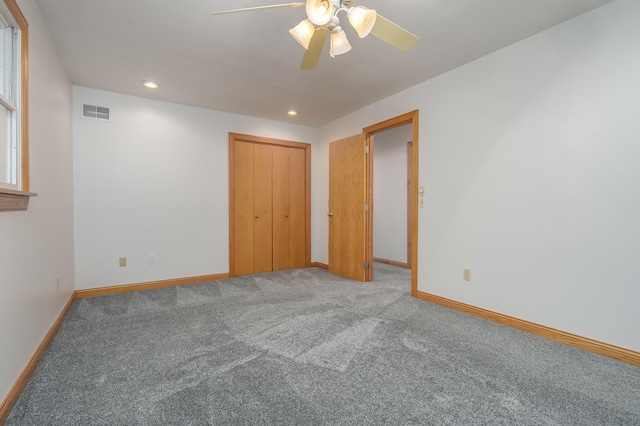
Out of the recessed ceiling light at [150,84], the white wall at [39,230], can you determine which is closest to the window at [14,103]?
the white wall at [39,230]

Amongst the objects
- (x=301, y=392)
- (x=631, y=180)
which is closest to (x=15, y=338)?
(x=301, y=392)

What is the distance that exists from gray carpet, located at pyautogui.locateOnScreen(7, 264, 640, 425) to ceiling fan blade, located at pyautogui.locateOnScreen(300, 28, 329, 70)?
6.56 feet

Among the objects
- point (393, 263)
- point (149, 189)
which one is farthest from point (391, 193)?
point (149, 189)

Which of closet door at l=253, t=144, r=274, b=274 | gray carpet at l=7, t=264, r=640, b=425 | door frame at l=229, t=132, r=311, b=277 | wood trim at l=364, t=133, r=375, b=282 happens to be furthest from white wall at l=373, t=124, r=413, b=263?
gray carpet at l=7, t=264, r=640, b=425

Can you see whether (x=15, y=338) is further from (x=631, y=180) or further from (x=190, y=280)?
(x=631, y=180)

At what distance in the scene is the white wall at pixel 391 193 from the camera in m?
4.90

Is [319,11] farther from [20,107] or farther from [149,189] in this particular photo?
[149,189]

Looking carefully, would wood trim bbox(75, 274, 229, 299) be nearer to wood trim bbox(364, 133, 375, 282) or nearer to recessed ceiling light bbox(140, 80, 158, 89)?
wood trim bbox(364, 133, 375, 282)

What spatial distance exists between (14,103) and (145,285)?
2.46 m

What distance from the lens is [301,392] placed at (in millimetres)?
1536

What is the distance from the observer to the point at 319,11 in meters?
1.51

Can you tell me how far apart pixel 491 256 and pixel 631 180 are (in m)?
1.04

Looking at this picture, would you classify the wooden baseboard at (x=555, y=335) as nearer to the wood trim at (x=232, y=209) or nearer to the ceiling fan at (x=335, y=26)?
the ceiling fan at (x=335, y=26)

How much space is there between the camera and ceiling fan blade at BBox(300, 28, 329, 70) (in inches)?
66.2
